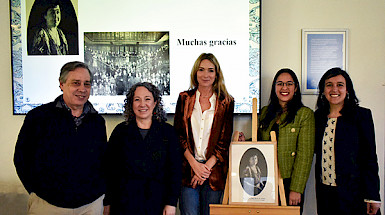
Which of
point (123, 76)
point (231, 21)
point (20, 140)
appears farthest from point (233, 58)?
point (20, 140)

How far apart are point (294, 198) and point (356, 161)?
1.57 feet

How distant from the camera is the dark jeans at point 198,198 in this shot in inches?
84.8

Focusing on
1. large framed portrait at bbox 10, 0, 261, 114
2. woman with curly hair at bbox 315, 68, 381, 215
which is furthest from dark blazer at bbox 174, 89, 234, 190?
woman with curly hair at bbox 315, 68, 381, 215

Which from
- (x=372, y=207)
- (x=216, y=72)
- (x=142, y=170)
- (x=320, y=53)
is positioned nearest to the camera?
(x=142, y=170)

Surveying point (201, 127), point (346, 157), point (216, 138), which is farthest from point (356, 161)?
point (201, 127)

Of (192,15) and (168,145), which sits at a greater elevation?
(192,15)

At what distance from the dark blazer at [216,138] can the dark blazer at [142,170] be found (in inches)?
6.8

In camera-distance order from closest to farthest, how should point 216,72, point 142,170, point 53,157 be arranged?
point 53,157, point 142,170, point 216,72

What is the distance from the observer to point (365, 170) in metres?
2.07

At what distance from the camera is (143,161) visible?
6.20ft

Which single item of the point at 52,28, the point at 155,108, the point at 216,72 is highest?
the point at 52,28

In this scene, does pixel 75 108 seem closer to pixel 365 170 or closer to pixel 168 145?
pixel 168 145

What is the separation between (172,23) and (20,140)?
1519mm

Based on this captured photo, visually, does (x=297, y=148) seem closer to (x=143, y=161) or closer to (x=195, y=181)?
(x=195, y=181)
